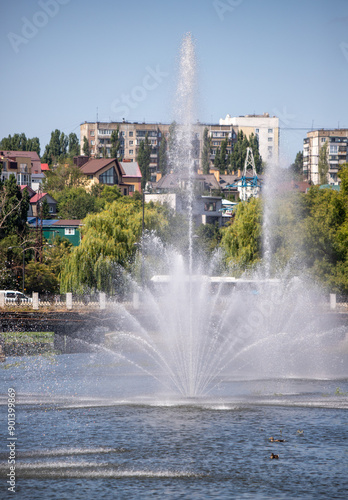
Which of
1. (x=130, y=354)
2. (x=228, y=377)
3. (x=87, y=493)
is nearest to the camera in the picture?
(x=87, y=493)

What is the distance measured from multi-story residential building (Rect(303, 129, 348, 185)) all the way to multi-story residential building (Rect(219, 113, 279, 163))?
11.2 meters

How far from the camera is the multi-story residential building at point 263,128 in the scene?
7653 inches

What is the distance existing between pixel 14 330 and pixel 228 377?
85.0 ft

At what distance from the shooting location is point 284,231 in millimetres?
64312

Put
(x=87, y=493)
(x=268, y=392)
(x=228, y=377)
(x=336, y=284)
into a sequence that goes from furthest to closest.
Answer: (x=336, y=284) < (x=228, y=377) < (x=268, y=392) < (x=87, y=493)

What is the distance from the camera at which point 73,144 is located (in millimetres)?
175500

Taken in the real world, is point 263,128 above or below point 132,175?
above

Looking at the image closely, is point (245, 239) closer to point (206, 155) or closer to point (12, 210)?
point (12, 210)

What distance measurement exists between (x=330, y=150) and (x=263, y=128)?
929 inches

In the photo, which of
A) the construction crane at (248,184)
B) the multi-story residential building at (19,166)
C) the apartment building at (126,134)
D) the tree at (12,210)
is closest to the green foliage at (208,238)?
the construction crane at (248,184)

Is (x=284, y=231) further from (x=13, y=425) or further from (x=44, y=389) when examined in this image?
(x=13, y=425)

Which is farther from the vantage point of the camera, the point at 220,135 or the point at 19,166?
the point at 220,135

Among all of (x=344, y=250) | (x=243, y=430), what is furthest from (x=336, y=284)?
(x=243, y=430)

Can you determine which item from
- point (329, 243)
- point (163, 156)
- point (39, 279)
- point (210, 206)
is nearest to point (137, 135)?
point (163, 156)
